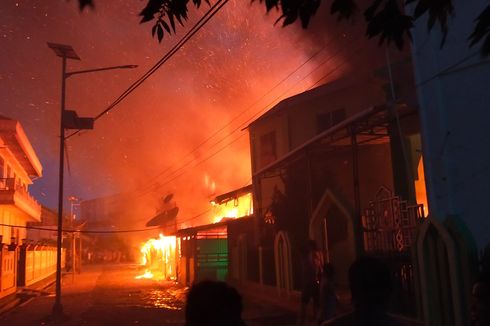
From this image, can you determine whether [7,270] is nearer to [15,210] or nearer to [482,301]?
[15,210]

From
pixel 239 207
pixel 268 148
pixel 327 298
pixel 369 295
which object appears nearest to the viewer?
pixel 369 295

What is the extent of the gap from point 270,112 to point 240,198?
7326 mm

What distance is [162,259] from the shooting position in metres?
35.5

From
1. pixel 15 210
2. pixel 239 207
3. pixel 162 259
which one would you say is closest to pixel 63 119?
pixel 15 210

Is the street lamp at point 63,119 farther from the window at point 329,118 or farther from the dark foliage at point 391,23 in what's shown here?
the dark foliage at point 391,23

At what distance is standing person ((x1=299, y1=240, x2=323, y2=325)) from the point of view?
8.88 m

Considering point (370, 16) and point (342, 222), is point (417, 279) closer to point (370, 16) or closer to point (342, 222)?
point (370, 16)

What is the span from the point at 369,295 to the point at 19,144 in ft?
81.5

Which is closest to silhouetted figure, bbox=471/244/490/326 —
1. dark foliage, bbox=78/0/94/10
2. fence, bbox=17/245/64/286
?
dark foliage, bbox=78/0/94/10

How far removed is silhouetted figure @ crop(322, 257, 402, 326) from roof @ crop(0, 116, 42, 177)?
21985 mm

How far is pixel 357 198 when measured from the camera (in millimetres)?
10844

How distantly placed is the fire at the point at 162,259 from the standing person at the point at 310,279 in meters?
21.2

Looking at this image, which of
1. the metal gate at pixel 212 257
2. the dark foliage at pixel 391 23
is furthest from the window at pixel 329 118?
the dark foliage at pixel 391 23

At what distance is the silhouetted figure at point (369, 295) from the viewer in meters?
2.54
